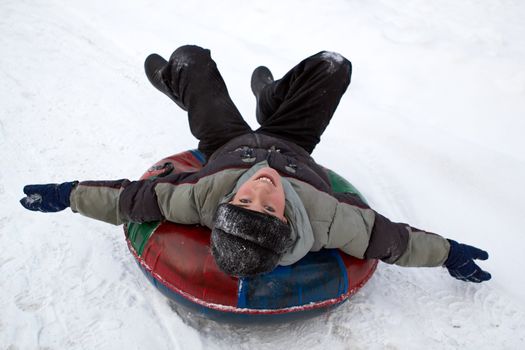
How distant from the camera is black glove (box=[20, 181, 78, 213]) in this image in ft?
6.54

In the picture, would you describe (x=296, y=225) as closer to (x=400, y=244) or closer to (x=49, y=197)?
(x=400, y=244)

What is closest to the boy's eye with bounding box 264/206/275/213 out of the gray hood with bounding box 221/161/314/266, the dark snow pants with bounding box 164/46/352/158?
the gray hood with bounding box 221/161/314/266

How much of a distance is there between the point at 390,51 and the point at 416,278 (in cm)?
259

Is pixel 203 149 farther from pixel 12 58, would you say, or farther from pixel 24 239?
pixel 12 58

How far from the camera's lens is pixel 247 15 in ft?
16.2

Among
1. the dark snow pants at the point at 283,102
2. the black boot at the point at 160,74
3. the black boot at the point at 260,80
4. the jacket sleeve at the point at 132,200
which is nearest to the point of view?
the jacket sleeve at the point at 132,200

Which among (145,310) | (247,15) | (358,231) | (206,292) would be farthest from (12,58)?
(358,231)

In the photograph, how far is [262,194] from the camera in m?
1.58

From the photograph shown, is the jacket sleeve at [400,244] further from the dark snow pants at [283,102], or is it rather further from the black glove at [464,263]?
the dark snow pants at [283,102]

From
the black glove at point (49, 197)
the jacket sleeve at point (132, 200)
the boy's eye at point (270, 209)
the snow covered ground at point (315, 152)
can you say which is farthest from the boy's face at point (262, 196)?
the black glove at point (49, 197)

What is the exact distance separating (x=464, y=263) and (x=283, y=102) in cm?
131

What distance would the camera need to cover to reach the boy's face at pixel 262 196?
1.55 m

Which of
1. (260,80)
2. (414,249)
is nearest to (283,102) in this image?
(260,80)

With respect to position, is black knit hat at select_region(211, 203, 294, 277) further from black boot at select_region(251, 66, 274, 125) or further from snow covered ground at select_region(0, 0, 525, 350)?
black boot at select_region(251, 66, 274, 125)
